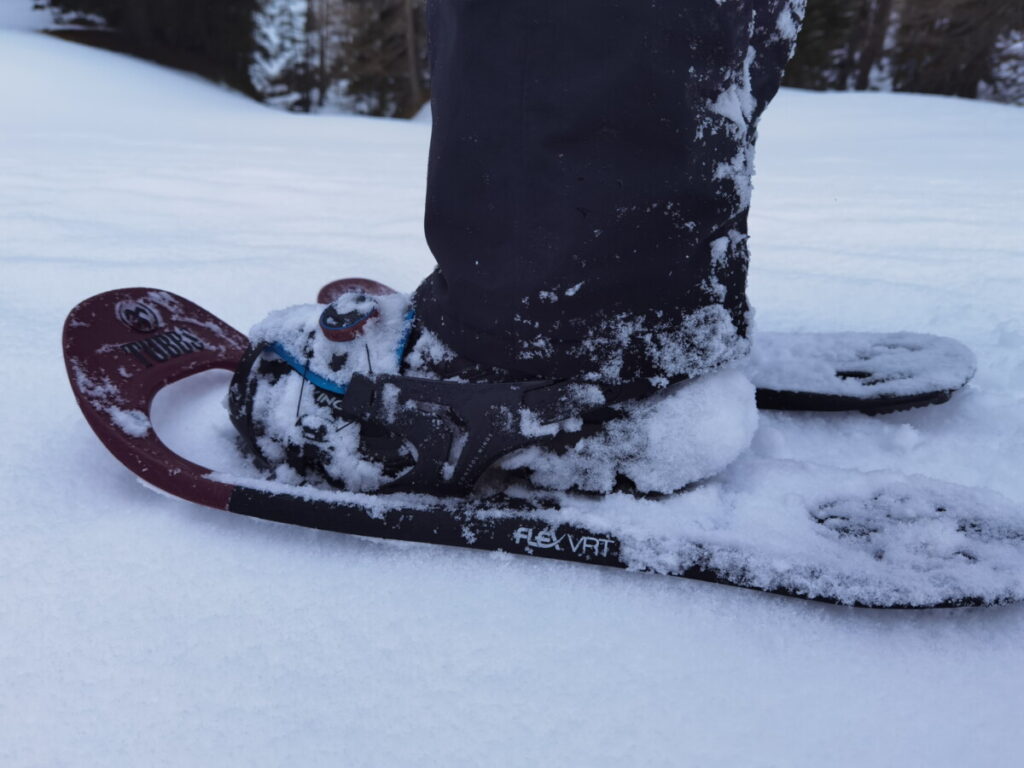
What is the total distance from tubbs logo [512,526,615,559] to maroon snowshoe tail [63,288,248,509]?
0.93ft

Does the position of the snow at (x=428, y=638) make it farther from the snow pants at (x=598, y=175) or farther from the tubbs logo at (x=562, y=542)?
the snow pants at (x=598, y=175)

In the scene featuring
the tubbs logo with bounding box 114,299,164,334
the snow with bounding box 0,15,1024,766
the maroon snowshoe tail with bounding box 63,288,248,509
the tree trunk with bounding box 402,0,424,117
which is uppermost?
the tree trunk with bounding box 402,0,424,117

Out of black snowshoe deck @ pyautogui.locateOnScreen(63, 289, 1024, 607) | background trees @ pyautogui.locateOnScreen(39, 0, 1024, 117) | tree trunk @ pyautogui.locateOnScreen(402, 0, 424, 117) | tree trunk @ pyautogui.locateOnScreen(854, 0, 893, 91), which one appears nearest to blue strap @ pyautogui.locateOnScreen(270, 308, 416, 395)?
black snowshoe deck @ pyautogui.locateOnScreen(63, 289, 1024, 607)

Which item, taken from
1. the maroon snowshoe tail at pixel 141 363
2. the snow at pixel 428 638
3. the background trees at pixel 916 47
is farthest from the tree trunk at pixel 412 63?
the maroon snowshoe tail at pixel 141 363

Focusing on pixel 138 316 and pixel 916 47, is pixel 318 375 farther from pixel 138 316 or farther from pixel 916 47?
pixel 916 47

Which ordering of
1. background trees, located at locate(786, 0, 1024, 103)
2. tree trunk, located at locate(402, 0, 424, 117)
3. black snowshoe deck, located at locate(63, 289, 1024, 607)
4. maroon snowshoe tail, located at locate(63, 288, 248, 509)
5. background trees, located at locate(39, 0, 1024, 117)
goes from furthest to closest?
1. tree trunk, located at locate(402, 0, 424, 117)
2. background trees, located at locate(39, 0, 1024, 117)
3. background trees, located at locate(786, 0, 1024, 103)
4. maroon snowshoe tail, located at locate(63, 288, 248, 509)
5. black snowshoe deck, located at locate(63, 289, 1024, 607)

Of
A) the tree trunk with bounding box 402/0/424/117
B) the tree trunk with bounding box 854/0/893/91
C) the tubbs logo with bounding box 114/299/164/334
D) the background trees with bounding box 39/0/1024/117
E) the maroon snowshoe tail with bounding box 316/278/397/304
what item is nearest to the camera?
the tubbs logo with bounding box 114/299/164/334

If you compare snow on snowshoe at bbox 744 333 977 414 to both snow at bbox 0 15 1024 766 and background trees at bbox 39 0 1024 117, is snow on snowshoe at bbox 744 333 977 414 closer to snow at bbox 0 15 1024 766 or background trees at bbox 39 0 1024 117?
snow at bbox 0 15 1024 766

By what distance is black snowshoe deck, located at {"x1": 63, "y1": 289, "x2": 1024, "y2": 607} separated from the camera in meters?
0.59

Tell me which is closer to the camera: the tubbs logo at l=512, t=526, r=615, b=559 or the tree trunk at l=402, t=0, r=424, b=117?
the tubbs logo at l=512, t=526, r=615, b=559

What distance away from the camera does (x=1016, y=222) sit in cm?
158

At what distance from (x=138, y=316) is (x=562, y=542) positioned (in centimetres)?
62

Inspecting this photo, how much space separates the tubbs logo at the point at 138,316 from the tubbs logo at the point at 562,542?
567 millimetres

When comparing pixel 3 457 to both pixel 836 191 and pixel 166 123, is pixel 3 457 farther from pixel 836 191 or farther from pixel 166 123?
pixel 166 123
